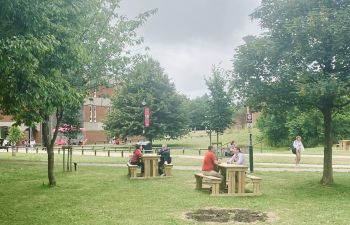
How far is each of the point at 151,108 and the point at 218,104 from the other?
8620 millimetres

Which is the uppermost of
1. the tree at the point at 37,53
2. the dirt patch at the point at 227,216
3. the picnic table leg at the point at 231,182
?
the tree at the point at 37,53

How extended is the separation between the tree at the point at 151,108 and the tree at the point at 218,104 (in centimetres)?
663

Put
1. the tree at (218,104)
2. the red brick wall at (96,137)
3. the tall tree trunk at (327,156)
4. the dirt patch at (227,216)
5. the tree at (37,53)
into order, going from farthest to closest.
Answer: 1. the red brick wall at (96,137)
2. the tree at (218,104)
3. the tall tree trunk at (327,156)
4. the dirt patch at (227,216)
5. the tree at (37,53)

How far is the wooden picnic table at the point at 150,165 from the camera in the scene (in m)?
20.2

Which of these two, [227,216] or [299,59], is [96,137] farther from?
[227,216]

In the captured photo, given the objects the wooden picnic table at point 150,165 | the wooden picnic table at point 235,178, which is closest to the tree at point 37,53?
the wooden picnic table at point 235,178

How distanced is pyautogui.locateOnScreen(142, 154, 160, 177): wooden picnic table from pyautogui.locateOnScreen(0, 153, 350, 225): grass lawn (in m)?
0.93

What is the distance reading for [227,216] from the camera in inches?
452

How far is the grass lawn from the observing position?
1140cm

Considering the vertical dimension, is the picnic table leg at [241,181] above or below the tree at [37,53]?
below

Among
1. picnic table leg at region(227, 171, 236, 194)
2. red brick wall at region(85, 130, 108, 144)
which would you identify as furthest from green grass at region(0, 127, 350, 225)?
red brick wall at region(85, 130, 108, 144)

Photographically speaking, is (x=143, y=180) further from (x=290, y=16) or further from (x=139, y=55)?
(x=290, y=16)

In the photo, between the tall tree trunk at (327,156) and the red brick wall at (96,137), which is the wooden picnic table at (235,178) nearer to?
the tall tree trunk at (327,156)

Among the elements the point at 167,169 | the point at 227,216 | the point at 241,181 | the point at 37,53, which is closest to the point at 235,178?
the point at 241,181
